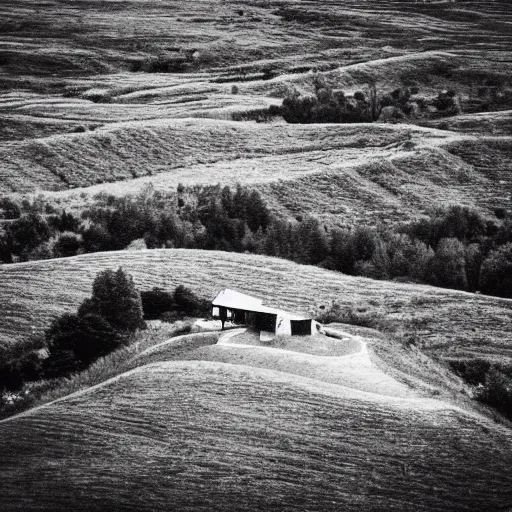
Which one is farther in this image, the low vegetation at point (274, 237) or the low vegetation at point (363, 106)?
the low vegetation at point (363, 106)

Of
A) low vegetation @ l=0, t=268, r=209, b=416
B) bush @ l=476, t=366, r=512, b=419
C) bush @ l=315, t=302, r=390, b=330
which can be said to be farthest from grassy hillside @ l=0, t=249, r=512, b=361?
bush @ l=476, t=366, r=512, b=419

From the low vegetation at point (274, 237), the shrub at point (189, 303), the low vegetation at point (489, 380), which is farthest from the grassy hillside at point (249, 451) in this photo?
the low vegetation at point (274, 237)

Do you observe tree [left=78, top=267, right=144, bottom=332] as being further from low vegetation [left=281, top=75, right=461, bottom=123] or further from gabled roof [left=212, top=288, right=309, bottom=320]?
low vegetation [left=281, top=75, right=461, bottom=123]

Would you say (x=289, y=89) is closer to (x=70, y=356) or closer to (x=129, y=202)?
(x=129, y=202)

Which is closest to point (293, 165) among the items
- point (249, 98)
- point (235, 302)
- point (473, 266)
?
point (249, 98)

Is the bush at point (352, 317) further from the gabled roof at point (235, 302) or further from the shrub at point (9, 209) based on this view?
the shrub at point (9, 209)

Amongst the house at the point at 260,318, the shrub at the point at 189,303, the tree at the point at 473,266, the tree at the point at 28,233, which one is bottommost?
the tree at the point at 473,266

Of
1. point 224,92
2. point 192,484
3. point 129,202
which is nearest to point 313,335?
point 192,484
